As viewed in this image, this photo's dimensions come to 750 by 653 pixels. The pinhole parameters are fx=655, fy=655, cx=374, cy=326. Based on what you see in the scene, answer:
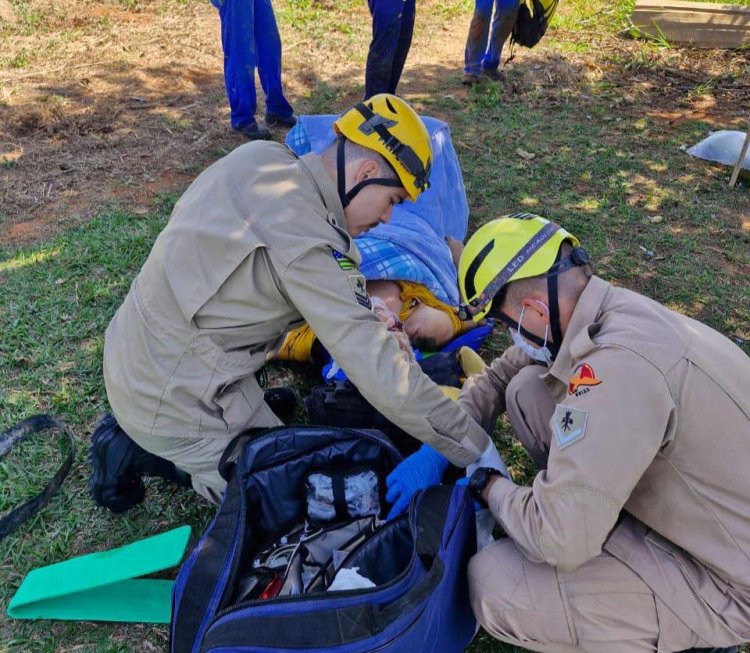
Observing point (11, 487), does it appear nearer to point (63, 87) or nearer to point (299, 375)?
point (299, 375)

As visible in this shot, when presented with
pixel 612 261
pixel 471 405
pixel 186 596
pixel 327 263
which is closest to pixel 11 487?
pixel 186 596

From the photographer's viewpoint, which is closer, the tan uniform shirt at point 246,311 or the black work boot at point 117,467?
the tan uniform shirt at point 246,311

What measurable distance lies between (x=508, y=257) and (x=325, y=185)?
747 millimetres

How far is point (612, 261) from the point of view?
4.64 m

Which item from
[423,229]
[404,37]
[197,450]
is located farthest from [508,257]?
[404,37]

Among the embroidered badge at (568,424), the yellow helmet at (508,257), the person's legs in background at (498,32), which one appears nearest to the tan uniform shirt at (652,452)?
the embroidered badge at (568,424)

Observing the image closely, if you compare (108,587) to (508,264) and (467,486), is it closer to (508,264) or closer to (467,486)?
(467,486)

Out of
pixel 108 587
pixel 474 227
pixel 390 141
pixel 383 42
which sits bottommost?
pixel 108 587

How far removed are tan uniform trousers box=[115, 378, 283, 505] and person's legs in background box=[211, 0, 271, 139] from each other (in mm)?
3942

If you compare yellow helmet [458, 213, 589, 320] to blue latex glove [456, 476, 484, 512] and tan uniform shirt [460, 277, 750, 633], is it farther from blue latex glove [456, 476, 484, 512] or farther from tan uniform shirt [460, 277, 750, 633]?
blue latex glove [456, 476, 484, 512]

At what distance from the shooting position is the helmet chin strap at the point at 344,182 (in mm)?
2426

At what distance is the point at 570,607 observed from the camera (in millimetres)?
2061

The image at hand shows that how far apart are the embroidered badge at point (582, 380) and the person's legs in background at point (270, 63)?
510 cm

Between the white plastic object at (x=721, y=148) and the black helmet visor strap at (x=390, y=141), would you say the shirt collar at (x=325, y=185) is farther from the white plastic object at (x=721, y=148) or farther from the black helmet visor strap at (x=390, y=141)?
the white plastic object at (x=721, y=148)
